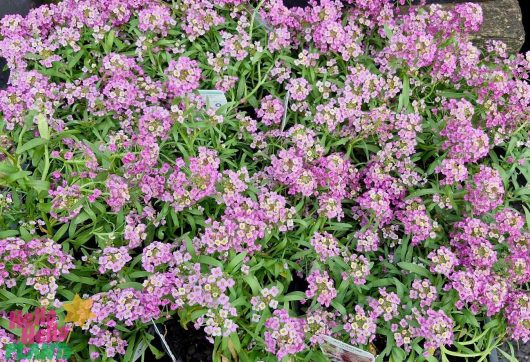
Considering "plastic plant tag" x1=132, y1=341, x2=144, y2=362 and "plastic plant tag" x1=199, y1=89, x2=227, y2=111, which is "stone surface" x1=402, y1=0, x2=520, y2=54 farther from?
"plastic plant tag" x1=132, y1=341, x2=144, y2=362

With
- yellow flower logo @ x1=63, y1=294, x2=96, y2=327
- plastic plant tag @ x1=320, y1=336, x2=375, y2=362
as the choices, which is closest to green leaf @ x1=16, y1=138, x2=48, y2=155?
yellow flower logo @ x1=63, y1=294, x2=96, y2=327

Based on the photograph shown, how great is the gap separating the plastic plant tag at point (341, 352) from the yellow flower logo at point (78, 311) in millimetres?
897

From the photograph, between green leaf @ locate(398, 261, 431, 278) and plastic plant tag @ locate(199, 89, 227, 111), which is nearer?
green leaf @ locate(398, 261, 431, 278)

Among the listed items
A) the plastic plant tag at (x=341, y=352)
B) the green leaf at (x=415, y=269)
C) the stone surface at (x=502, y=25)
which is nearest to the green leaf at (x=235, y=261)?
the plastic plant tag at (x=341, y=352)

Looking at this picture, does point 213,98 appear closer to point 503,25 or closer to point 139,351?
point 139,351

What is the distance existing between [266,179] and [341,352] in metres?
0.83

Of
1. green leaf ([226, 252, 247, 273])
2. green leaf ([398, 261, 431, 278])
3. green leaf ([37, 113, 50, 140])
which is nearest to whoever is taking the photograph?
green leaf ([226, 252, 247, 273])

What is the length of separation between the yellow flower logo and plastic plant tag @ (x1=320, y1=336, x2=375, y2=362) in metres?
0.90

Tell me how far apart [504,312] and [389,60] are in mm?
1311

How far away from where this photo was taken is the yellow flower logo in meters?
1.89

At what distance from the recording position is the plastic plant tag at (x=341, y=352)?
6.27 feet

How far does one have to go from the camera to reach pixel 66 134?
2.32 meters

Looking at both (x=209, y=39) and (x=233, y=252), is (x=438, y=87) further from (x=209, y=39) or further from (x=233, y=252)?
(x=233, y=252)

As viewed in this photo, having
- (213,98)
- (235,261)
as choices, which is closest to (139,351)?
(235,261)
